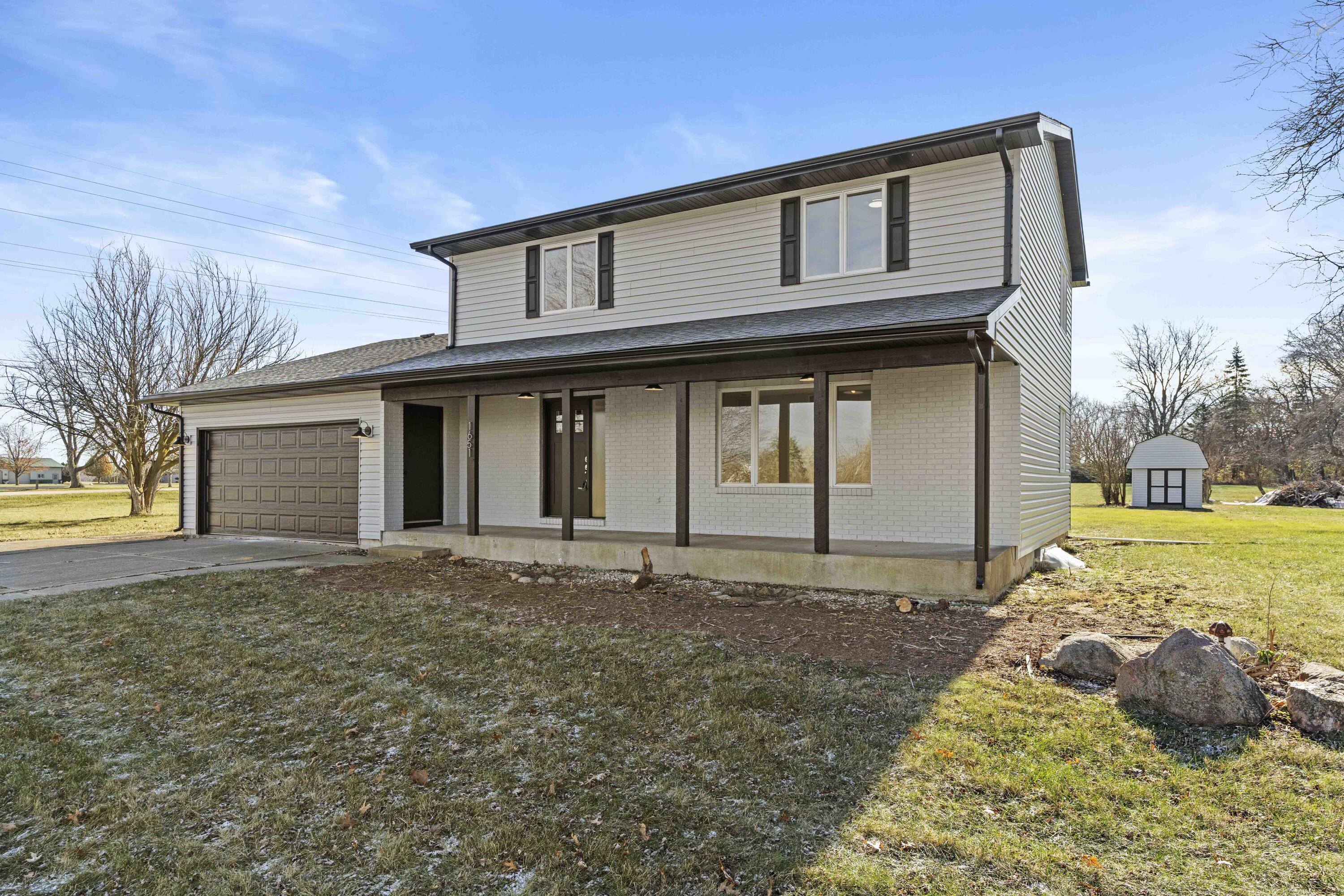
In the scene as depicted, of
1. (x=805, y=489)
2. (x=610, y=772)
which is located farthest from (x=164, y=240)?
(x=610, y=772)

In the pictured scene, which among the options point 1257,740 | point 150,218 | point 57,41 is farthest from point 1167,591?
point 150,218

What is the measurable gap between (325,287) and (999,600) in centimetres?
2843

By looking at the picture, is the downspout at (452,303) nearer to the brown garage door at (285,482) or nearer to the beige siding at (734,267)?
the beige siding at (734,267)

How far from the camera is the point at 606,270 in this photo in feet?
37.9

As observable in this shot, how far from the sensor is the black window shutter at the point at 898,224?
9.17 metres

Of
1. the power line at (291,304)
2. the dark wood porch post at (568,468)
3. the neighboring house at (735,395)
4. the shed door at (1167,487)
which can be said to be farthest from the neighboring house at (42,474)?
the shed door at (1167,487)

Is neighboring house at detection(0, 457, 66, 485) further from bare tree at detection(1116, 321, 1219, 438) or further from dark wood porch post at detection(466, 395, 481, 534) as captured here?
bare tree at detection(1116, 321, 1219, 438)

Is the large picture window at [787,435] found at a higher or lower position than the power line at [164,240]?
lower

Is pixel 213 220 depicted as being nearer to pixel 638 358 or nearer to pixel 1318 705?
pixel 638 358

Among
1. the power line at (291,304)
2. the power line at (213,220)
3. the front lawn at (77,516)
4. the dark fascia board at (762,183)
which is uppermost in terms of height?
the power line at (213,220)

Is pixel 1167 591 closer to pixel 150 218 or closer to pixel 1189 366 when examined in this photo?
pixel 150 218

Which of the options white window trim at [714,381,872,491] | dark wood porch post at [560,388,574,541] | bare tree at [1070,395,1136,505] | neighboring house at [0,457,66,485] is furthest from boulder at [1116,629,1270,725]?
neighboring house at [0,457,66,485]

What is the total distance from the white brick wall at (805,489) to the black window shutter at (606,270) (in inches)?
59.9

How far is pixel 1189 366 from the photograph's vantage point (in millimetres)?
37125
